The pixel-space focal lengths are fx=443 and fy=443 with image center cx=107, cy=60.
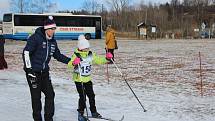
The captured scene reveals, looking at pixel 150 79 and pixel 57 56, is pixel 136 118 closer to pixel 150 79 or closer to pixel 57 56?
pixel 57 56

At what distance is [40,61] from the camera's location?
702cm

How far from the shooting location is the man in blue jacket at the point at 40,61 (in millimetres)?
6895

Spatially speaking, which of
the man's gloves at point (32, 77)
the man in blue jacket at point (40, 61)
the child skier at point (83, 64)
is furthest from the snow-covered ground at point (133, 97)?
the man's gloves at point (32, 77)

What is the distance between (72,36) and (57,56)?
47964 millimetres

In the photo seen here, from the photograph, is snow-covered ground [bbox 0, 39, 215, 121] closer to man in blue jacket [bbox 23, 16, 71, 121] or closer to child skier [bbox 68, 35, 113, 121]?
child skier [bbox 68, 35, 113, 121]

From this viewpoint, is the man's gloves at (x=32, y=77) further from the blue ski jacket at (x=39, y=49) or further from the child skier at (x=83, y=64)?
the child skier at (x=83, y=64)

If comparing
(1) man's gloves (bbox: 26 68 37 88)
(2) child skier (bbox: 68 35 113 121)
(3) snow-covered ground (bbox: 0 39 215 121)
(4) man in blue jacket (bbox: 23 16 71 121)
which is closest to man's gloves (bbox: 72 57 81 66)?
(2) child skier (bbox: 68 35 113 121)

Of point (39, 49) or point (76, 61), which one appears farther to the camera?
point (76, 61)

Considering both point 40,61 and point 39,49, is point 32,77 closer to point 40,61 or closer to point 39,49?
Answer: point 40,61

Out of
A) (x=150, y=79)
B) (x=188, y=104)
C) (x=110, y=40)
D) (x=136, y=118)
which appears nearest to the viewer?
(x=136, y=118)

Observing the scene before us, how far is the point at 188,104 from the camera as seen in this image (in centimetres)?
969

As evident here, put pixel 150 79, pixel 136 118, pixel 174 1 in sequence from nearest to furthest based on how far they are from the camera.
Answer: pixel 136 118
pixel 150 79
pixel 174 1

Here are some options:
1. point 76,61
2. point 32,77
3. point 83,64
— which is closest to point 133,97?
Answer: point 83,64

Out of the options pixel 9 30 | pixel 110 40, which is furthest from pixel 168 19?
pixel 110 40
